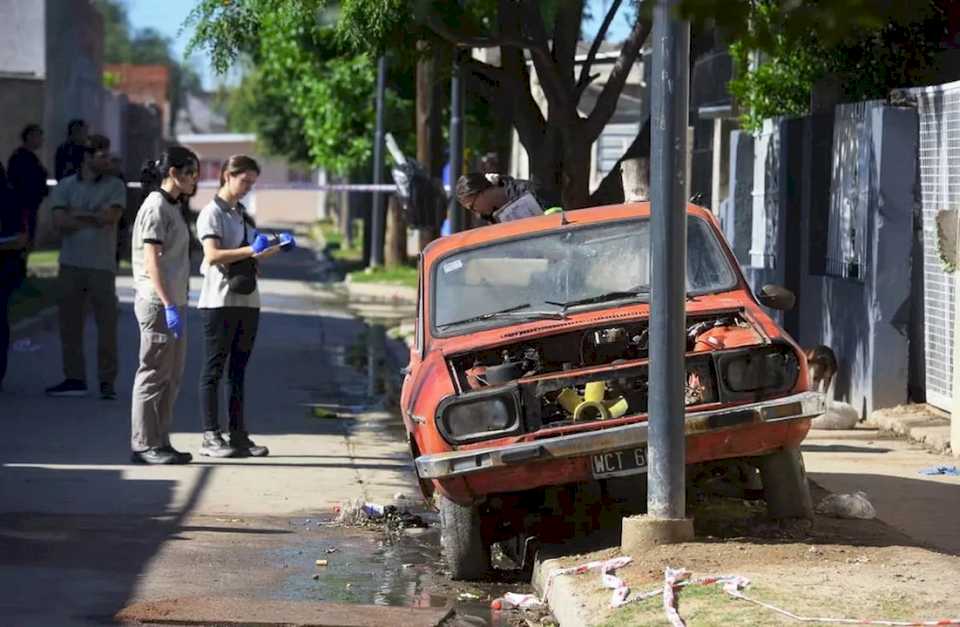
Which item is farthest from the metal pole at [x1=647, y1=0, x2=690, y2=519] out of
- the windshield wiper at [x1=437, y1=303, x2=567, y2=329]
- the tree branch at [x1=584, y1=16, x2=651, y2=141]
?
the tree branch at [x1=584, y1=16, x2=651, y2=141]

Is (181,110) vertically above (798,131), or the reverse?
(181,110)

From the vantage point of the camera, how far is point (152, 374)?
441 inches

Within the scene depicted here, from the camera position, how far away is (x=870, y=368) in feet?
42.1

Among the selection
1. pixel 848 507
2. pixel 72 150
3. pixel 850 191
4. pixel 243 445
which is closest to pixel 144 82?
pixel 72 150

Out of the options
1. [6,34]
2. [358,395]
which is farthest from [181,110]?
[358,395]

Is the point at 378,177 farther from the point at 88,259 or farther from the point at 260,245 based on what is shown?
the point at 260,245

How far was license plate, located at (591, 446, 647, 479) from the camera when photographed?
7883 millimetres

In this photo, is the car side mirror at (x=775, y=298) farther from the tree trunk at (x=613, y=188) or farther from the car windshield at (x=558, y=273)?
the tree trunk at (x=613, y=188)

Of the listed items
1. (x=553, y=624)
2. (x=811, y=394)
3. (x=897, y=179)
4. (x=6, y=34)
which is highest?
(x=6, y=34)

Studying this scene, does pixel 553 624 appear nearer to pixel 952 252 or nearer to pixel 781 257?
pixel 952 252

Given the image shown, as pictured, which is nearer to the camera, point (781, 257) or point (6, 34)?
point (781, 257)

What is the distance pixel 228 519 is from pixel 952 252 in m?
4.75

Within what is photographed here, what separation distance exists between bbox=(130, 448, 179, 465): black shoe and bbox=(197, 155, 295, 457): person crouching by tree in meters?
0.39

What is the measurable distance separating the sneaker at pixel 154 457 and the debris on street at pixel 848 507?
14.1 ft
